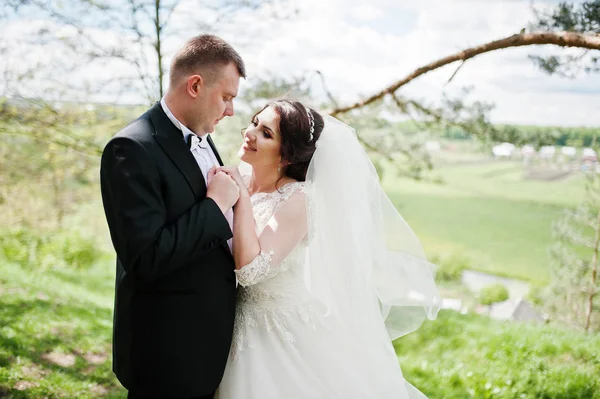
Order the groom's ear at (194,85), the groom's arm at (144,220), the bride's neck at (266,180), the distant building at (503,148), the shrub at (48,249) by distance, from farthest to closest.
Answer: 1. the shrub at (48,249)
2. the distant building at (503,148)
3. the bride's neck at (266,180)
4. the groom's ear at (194,85)
5. the groom's arm at (144,220)

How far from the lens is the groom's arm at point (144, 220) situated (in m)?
1.99

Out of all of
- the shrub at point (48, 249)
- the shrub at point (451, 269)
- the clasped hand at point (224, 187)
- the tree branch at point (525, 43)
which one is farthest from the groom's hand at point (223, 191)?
the shrub at point (451, 269)

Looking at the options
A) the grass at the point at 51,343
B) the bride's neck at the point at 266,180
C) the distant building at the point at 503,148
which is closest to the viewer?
the bride's neck at the point at 266,180

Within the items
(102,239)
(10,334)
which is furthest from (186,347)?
(102,239)

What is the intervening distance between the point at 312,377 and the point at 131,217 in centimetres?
125

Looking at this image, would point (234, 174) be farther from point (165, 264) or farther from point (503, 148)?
point (503, 148)

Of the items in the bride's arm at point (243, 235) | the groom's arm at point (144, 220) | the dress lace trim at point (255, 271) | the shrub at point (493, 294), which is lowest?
the shrub at point (493, 294)

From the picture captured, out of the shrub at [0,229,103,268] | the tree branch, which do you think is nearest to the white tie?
the tree branch

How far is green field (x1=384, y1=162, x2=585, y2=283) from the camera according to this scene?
3434 cm

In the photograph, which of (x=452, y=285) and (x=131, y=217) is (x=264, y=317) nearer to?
(x=131, y=217)

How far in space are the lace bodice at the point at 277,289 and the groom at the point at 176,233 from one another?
0.23m

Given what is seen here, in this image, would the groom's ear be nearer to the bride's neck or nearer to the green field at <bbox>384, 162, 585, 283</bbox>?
the bride's neck

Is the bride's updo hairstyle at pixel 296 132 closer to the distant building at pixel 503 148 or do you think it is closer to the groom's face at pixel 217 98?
the groom's face at pixel 217 98

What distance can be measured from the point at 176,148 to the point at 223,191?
273 millimetres
